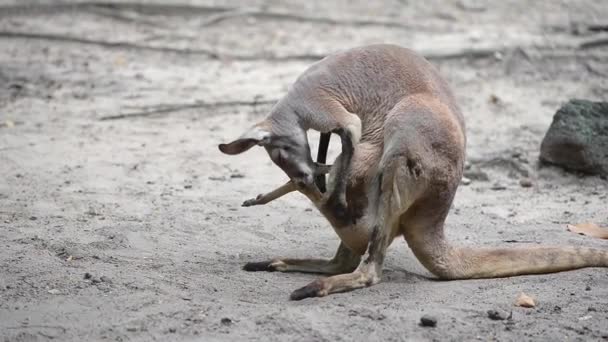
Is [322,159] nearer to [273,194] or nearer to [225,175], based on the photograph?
[273,194]

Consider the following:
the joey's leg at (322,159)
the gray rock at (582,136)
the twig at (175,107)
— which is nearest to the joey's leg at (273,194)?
the joey's leg at (322,159)

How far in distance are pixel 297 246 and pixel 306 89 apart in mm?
1032

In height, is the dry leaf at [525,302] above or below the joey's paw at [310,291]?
above

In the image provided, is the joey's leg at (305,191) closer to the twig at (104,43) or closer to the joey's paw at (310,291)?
the joey's paw at (310,291)

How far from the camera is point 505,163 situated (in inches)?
267

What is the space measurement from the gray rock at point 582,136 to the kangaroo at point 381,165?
199 cm

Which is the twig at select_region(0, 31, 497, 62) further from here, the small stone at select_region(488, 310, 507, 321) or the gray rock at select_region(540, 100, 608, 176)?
the small stone at select_region(488, 310, 507, 321)

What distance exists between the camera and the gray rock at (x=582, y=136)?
628 cm

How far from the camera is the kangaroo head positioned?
447 cm

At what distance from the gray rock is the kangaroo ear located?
9.44 ft

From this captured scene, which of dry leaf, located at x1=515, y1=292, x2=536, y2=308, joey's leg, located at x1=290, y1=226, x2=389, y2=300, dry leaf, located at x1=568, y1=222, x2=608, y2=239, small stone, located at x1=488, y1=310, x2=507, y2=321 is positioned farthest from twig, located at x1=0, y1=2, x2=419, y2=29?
small stone, located at x1=488, y1=310, x2=507, y2=321

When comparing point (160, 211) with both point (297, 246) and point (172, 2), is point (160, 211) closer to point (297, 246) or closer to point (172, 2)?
point (297, 246)

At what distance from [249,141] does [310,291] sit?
2.98 feet

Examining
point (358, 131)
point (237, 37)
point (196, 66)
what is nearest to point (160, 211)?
point (358, 131)
